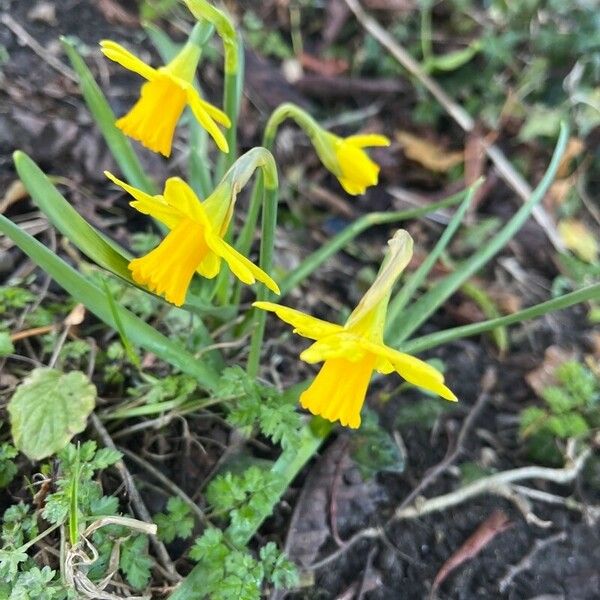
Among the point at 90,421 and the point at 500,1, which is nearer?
the point at 90,421

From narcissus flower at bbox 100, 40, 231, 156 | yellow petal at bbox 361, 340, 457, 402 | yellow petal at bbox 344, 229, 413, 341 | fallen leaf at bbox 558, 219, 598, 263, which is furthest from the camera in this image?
fallen leaf at bbox 558, 219, 598, 263

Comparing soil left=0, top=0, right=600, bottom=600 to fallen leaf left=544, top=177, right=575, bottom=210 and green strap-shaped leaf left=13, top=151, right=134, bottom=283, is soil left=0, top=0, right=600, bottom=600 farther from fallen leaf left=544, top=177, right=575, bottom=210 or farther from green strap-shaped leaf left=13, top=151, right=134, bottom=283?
green strap-shaped leaf left=13, top=151, right=134, bottom=283

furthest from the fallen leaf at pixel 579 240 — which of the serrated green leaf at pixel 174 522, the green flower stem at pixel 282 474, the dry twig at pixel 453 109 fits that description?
the serrated green leaf at pixel 174 522

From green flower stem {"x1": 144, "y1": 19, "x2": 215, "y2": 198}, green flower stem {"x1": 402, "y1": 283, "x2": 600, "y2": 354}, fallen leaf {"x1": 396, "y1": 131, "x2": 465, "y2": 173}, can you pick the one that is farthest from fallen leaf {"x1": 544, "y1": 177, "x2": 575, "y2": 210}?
green flower stem {"x1": 144, "y1": 19, "x2": 215, "y2": 198}

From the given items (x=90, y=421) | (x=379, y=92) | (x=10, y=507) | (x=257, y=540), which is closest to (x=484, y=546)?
(x=257, y=540)

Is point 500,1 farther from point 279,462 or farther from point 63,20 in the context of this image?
point 279,462

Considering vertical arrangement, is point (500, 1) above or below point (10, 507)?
above

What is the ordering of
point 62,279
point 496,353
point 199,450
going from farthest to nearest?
point 496,353 → point 199,450 → point 62,279
